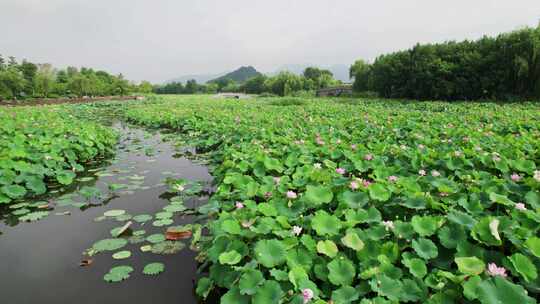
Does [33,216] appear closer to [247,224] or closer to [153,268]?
[153,268]

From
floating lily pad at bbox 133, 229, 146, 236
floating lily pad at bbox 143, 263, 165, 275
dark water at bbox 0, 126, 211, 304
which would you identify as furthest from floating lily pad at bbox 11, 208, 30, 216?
floating lily pad at bbox 143, 263, 165, 275

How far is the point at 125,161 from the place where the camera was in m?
6.04

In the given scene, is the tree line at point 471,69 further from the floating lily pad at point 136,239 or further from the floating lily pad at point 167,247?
the floating lily pad at point 136,239

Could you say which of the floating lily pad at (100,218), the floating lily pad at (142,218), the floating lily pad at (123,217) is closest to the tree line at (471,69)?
the floating lily pad at (142,218)

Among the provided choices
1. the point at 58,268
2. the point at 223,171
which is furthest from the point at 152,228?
the point at 223,171

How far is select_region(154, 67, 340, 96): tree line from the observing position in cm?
5781

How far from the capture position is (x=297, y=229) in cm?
194

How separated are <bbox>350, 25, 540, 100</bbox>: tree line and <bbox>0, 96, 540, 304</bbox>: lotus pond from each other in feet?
74.4

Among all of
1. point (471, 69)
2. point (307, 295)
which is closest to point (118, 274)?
point (307, 295)

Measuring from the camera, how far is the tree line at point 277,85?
190 ft

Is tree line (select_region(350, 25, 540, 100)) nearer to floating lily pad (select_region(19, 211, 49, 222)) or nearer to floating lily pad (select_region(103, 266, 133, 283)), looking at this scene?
floating lily pad (select_region(103, 266, 133, 283))

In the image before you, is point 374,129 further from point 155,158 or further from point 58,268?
point 58,268

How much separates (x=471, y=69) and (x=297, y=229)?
91.7ft

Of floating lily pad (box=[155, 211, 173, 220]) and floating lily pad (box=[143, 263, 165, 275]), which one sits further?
floating lily pad (box=[155, 211, 173, 220])
